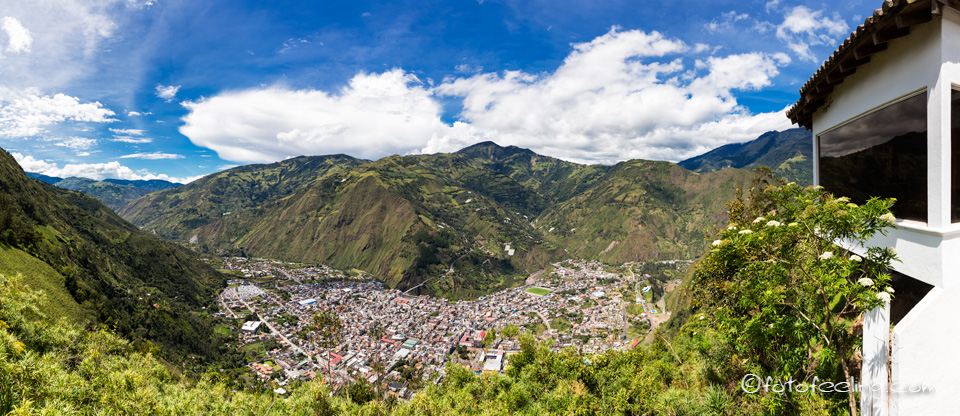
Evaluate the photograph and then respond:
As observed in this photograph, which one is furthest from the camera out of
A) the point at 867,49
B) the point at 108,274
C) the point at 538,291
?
the point at 538,291

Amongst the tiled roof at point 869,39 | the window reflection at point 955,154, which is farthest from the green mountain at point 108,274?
the window reflection at point 955,154

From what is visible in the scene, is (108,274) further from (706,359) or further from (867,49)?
(867,49)

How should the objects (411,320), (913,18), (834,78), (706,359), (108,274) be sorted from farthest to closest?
(411,320)
(108,274)
(706,359)
(834,78)
(913,18)

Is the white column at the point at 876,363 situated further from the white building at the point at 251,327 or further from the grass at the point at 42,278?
Result: the white building at the point at 251,327

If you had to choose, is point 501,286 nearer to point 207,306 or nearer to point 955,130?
point 207,306

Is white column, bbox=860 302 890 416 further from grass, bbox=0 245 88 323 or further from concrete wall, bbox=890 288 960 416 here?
grass, bbox=0 245 88 323

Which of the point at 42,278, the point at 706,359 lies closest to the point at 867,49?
the point at 706,359
